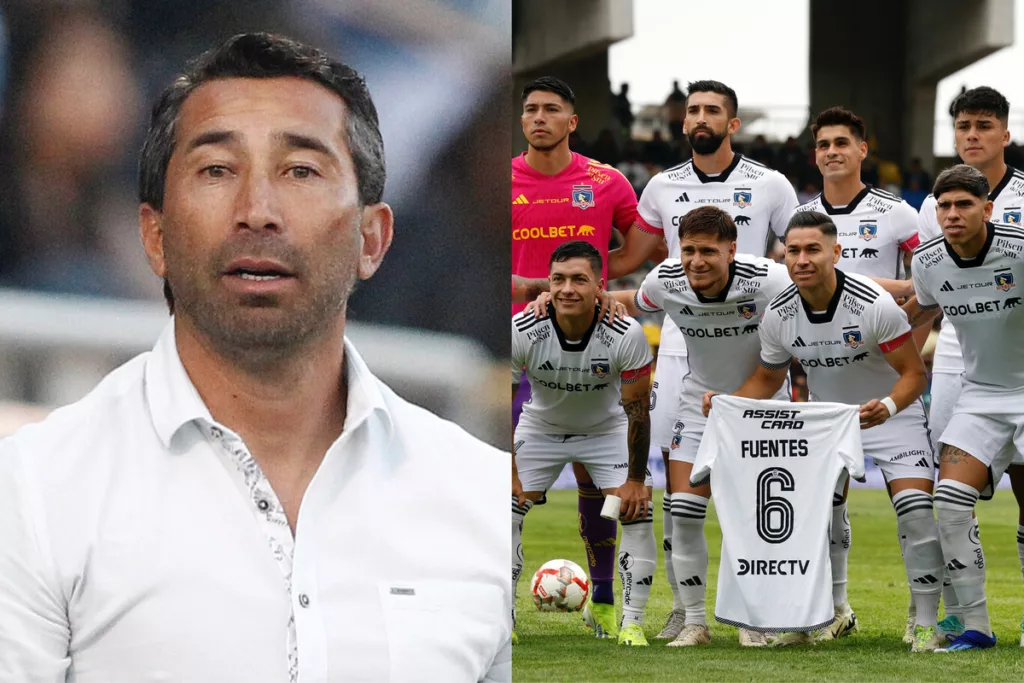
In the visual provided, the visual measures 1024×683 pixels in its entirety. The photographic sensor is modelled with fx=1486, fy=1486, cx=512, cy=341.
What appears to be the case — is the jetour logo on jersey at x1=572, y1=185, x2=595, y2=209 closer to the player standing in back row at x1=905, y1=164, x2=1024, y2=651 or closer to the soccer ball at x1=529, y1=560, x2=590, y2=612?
the player standing in back row at x1=905, y1=164, x2=1024, y2=651

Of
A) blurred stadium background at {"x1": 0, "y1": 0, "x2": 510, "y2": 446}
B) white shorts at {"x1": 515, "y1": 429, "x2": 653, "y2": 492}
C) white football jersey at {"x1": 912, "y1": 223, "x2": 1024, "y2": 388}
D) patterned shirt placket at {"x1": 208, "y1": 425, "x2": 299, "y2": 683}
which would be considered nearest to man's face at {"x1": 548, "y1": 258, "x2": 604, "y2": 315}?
white shorts at {"x1": 515, "y1": 429, "x2": 653, "y2": 492}

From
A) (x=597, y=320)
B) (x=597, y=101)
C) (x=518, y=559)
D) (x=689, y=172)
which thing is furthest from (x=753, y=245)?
(x=597, y=101)

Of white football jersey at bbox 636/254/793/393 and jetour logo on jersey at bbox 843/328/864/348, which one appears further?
white football jersey at bbox 636/254/793/393

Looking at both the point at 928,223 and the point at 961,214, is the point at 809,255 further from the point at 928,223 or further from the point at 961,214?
the point at 928,223

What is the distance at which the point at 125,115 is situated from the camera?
3518 mm

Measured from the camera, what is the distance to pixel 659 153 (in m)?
22.6

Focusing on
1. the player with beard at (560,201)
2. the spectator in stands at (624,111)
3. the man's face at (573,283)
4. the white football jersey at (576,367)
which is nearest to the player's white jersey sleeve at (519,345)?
the white football jersey at (576,367)

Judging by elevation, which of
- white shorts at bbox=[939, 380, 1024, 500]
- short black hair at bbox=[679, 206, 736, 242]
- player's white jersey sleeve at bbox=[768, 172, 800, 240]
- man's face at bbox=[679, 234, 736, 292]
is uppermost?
player's white jersey sleeve at bbox=[768, 172, 800, 240]

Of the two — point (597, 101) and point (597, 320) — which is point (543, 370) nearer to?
Result: point (597, 320)

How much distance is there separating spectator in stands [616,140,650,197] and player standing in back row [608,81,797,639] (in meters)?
12.7

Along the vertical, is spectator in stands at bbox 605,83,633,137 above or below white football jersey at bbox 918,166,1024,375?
above

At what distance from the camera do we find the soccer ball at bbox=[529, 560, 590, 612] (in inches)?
281

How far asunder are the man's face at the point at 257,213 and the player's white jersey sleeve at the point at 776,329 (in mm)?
3198

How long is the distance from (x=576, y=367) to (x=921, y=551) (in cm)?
167
